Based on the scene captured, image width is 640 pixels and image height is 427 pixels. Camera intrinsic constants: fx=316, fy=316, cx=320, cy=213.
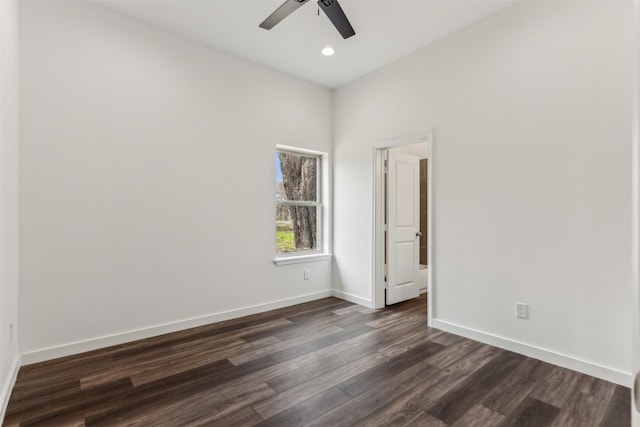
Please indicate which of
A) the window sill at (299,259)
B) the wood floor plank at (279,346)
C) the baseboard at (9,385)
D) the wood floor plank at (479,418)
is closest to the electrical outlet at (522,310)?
the wood floor plank at (479,418)

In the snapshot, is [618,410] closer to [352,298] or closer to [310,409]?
[310,409]

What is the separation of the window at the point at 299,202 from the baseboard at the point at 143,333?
2.20 feet

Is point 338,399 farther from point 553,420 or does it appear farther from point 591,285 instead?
point 591,285

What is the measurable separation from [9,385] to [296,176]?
3343 millimetres

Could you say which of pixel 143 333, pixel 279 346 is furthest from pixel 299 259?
pixel 143 333

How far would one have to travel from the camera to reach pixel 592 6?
2359 mm

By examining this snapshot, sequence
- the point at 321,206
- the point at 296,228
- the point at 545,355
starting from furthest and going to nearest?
the point at 321,206, the point at 296,228, the point at 545,355

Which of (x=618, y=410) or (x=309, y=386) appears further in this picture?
(x=309, y=386)

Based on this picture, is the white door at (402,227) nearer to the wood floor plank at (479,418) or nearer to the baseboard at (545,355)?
the baseboard at (545,355)

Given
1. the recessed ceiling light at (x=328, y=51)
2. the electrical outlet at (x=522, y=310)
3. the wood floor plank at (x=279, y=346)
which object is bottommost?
the wood floor plank at (x=279, y=346)

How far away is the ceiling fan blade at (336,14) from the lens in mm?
2223

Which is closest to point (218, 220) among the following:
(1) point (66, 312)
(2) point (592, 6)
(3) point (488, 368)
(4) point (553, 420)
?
(1) point (66, 312)

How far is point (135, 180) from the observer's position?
2984 millimetres

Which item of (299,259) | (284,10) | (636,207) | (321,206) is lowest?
(299,259)
